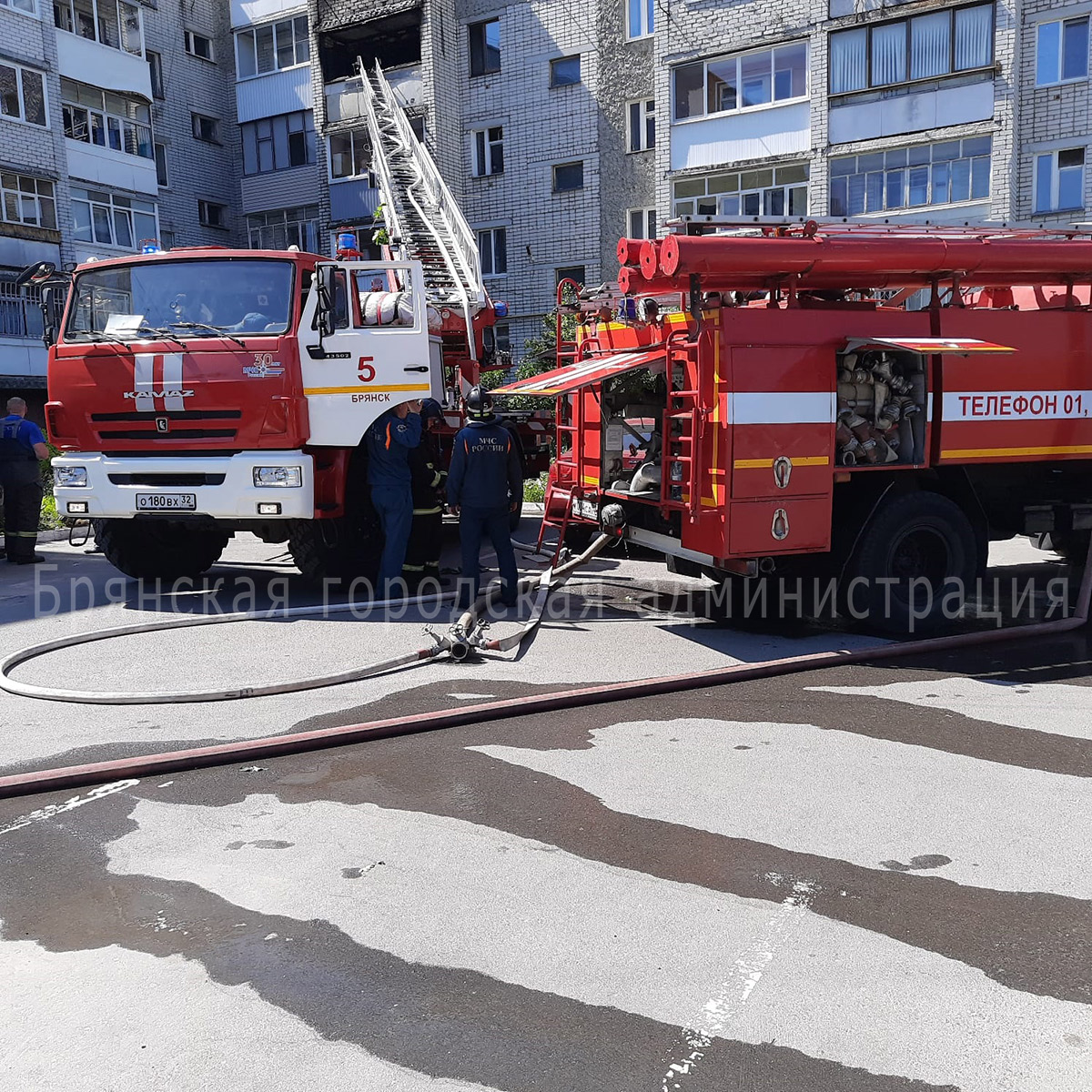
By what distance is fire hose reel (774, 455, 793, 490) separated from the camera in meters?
7.12

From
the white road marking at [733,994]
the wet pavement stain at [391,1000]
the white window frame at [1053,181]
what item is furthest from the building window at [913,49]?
the wet pavement stain at [391,1000]

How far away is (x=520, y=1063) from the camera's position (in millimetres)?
2783

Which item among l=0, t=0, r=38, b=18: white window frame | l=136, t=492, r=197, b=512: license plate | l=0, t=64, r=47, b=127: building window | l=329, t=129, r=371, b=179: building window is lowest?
l=136, t=492, r=197, b=512: license plate

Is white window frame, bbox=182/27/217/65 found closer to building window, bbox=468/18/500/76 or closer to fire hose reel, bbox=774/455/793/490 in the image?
building window, bbox=468/18/500/76

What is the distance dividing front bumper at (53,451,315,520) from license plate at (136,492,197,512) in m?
0.02

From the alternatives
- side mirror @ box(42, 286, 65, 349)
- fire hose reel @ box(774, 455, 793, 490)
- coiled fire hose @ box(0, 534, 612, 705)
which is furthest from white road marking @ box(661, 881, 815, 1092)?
side mirror @ box(42, 286, 65, 349)

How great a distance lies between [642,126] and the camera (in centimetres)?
2661

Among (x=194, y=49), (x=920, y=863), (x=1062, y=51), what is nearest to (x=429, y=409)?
(x=920, y=863)

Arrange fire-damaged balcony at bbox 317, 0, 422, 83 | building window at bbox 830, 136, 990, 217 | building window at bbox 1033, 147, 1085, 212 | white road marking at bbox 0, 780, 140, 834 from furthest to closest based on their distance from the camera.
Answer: fire-damaged balcony at bbox 317, 0, 422, 83 < building window at bbox 830, 136, 990, 217 < building window at bbox 1033, 147, 1085, 212 < white road marking at bbox 0, 780, 140, 834

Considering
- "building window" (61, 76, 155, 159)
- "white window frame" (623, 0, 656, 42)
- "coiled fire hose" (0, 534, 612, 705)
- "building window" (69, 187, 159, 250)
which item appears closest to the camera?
"coiled fire hose" (0, 534, 612, 705)

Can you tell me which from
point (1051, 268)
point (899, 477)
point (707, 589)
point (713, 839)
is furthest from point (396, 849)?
point (1051, 268)

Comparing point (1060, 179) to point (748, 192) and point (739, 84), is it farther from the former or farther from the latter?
point (739, 84)

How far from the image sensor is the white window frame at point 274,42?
31.1 m

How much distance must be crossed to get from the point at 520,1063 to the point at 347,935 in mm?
891
